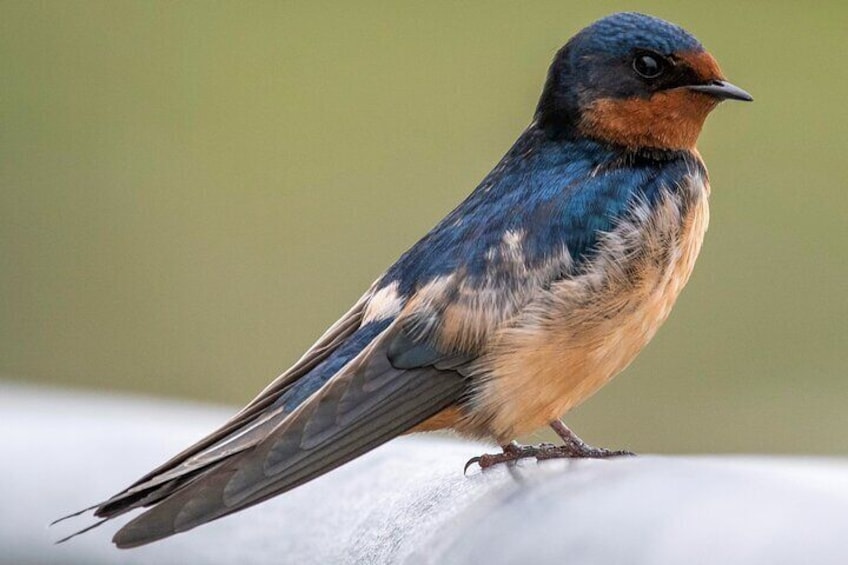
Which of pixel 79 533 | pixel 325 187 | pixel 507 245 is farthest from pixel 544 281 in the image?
pixel 325 187

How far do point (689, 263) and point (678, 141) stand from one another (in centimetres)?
17

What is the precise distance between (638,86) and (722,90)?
0.39 ft

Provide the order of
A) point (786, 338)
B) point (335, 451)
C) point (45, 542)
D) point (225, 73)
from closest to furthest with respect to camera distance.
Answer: point (45, 542) < point (335, 451) < point (786, 338) < point (225, 73)

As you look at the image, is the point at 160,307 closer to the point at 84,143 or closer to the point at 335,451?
the point at 84,143

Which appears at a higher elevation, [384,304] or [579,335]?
[384,304]

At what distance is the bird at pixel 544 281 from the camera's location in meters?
1.90

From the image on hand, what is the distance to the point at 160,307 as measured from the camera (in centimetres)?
515

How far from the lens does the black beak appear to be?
6.80ft

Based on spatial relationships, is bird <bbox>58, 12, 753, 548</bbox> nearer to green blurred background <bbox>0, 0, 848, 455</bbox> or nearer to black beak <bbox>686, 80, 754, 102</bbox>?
black beak <bbox>686, 80, 754, 102</bbox>

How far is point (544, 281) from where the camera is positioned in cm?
201

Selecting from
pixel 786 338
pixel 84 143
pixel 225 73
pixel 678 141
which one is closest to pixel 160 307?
pixel 84 143

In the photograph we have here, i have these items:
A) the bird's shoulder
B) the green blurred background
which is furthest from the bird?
the green blurred background

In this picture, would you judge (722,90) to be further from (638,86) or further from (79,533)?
(79,533)

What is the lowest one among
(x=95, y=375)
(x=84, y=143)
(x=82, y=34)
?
(x=95, y=375)
